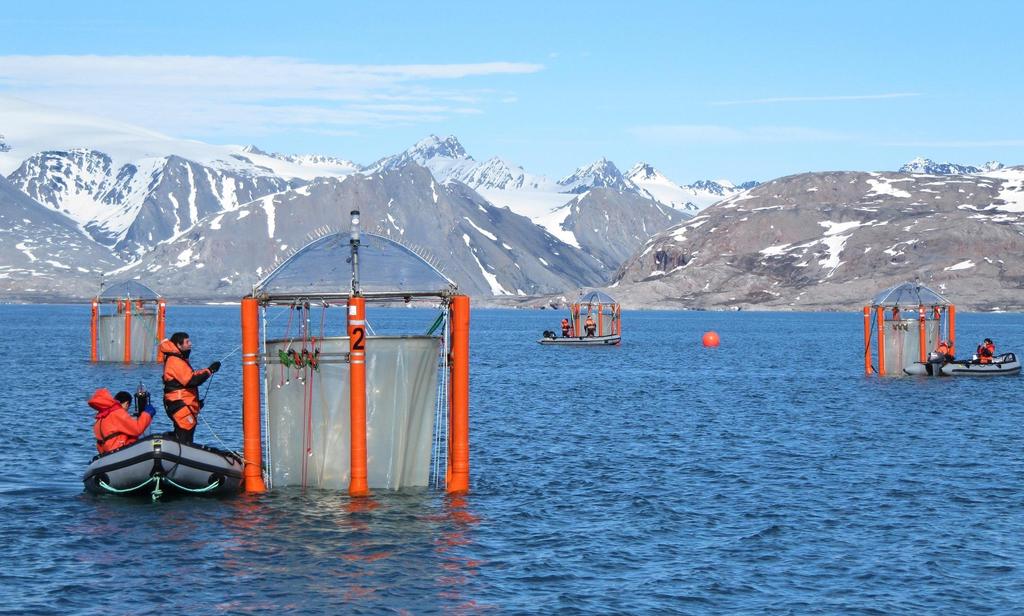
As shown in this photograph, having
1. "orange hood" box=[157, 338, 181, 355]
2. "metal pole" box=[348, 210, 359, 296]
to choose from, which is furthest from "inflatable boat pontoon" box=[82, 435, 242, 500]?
"metal pole" box=[348, 210, 359, 296]

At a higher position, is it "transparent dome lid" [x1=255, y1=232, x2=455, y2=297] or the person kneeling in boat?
"transparent dome lid" [x1=255, y1=232, x2=455, y2=297]

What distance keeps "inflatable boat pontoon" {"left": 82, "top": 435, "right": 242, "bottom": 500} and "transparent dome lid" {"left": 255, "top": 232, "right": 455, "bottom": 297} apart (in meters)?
3.84

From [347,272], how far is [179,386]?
442 cm

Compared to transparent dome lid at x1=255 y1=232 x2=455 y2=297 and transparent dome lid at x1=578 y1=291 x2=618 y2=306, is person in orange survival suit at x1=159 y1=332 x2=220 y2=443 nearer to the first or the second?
transparent dome lid at x1=255 y1=232 x2=455 y2=297

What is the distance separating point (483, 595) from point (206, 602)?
4598 millimetres

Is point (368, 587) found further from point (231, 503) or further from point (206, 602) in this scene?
point (231, 503)

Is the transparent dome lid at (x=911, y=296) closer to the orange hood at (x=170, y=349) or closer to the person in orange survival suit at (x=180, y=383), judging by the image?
the person in orange survival suit at (x=180, y=383)

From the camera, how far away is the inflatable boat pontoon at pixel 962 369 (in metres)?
75.2

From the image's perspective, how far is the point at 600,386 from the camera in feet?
244

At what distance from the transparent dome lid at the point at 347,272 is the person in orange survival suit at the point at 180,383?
6.81ft

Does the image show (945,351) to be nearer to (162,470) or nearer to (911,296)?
(911,296)

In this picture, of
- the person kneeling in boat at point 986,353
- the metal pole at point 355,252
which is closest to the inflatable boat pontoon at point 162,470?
the metal pole at point 355,252

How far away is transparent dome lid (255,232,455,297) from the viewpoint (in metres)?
30.5

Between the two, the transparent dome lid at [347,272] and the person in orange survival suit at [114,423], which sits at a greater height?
the transparent dome lid at [347,272]
